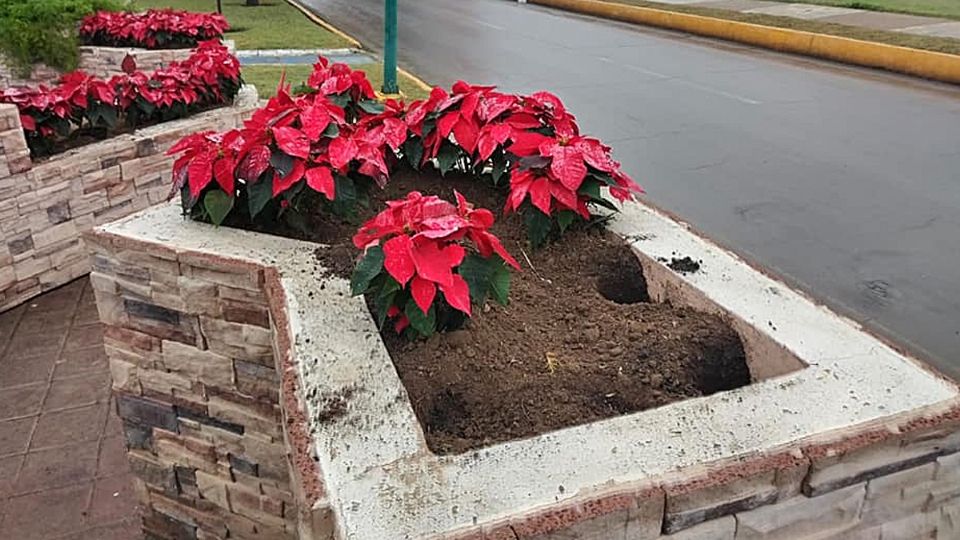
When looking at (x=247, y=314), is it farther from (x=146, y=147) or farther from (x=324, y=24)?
(x=324, y=24)

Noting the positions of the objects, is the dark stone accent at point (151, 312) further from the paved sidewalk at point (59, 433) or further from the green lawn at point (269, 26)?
the green lawn at point (269, 26)

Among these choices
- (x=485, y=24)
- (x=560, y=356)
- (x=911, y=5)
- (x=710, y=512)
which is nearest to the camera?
(x=710, y=512)

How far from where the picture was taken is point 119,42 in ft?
24.7

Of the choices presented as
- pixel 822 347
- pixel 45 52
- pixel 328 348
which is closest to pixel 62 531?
pixel 328 348

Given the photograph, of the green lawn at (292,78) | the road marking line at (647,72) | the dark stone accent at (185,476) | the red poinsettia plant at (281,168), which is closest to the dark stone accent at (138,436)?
the dark stone accent at (185,476)

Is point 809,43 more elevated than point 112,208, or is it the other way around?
point 809,43

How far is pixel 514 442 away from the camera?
5.38ft

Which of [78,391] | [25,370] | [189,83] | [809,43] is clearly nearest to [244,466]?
[78,391]

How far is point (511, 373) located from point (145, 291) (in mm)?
1248

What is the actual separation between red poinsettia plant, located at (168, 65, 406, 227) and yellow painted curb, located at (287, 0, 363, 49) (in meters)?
10.3

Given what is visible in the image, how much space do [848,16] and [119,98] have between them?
14050mm

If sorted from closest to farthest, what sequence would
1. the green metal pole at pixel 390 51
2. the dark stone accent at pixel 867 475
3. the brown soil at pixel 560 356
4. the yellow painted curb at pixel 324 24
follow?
1. the dark stone accent at pixel 867 475
2. the brown soil at pixel 560 356
3. the green metal pole at pixel 390 51
4. the yellow painted curb at pixel 324 24

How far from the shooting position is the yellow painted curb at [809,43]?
10.4 meters

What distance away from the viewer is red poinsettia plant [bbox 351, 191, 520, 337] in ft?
6.16
